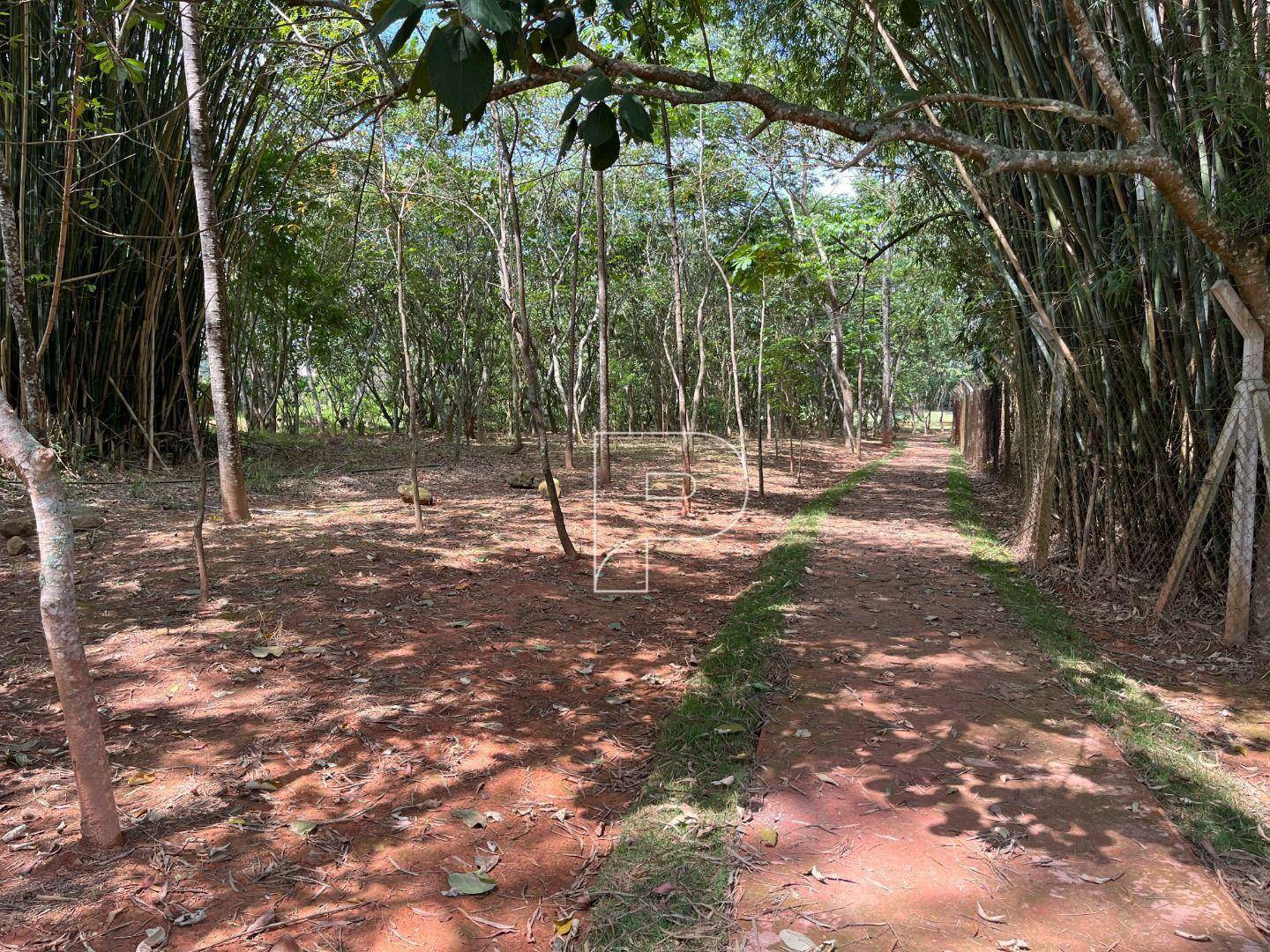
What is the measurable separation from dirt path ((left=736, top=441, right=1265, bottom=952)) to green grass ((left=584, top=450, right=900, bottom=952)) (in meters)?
0.09

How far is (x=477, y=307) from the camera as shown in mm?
16656

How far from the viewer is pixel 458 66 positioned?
1479mm

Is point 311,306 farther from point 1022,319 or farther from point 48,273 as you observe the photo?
point 1022,319

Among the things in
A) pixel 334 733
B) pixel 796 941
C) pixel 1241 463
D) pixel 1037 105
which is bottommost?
pixel 796 941

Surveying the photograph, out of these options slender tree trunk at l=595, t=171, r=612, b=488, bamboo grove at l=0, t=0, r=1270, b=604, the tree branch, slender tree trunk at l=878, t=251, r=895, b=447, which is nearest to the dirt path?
bamboo grove at l=0, t=0, r=1270, b=604

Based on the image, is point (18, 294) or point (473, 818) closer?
point (473, 818)

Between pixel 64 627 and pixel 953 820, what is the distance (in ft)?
8.61

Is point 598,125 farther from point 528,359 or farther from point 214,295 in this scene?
point 214,295

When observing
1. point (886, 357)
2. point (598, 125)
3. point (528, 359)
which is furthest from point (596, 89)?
point (886, 357)

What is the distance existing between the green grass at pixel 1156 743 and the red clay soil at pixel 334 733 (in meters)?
1.78

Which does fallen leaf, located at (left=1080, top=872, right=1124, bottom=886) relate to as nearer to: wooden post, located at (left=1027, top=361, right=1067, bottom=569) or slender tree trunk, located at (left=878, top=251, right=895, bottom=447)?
wooden post, located at (left=1027, top=361, right=1067, bottom=569)

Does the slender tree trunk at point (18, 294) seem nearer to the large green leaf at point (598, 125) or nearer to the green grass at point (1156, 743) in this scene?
the large green leaf at point (598, 125)

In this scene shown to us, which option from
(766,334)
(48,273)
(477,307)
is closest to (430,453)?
(477,307)

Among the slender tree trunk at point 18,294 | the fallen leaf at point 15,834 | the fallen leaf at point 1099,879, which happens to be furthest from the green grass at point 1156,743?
the slender tree trunk at point 18,294
